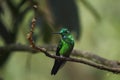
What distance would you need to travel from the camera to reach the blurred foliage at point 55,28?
4.08 meters

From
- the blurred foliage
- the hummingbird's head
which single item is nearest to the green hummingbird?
the hummingbird's head

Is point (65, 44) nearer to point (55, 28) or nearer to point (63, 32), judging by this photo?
point (63, 32)

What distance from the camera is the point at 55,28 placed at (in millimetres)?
3838

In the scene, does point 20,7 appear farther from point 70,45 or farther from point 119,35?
point 70,45

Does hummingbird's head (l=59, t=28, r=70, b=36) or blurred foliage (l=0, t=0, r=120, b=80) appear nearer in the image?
hummingbird's head (l=59, t=28, r=70, b=36)

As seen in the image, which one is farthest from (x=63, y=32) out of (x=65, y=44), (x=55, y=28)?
(x=55, y=28)

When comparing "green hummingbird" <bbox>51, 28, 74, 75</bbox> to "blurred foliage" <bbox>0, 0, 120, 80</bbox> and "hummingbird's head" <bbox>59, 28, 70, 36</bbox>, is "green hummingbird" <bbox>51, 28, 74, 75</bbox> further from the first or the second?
"blurred foliage" <bbox>0, 0, 120, 80</bbox>

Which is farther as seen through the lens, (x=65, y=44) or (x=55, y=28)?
(x=55, y=28)

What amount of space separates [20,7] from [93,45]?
164cm

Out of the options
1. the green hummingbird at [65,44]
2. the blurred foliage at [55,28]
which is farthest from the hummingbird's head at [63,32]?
the blurred foliage at [55,28]

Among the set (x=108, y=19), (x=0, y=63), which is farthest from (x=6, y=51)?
(x=108, y=19)

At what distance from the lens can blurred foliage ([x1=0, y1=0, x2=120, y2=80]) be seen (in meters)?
4.08

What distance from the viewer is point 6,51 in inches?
148

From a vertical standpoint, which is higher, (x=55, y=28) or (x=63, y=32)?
(x=63, y=32)
